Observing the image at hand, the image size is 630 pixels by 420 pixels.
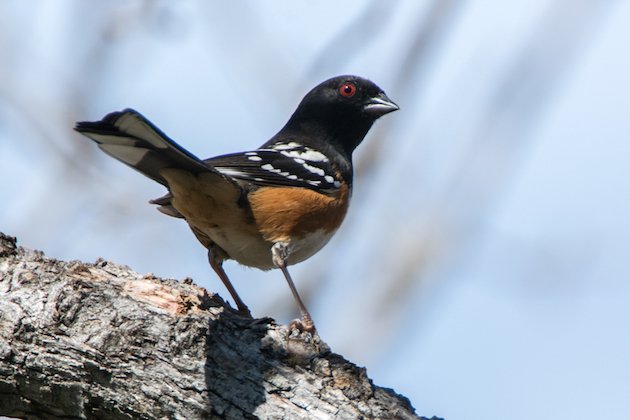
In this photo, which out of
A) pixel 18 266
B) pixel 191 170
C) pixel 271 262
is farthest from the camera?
pixel 271 262

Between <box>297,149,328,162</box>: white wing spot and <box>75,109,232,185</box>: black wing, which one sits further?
<box>297,149,328,162</box>: white wing spot

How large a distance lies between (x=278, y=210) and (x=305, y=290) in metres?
1.08

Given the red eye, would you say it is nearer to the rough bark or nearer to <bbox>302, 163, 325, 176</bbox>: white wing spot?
<bbox>302, 163, 325, 176</bbox>: white wing spot

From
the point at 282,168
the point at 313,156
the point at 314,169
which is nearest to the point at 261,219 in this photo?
the point at 282,168

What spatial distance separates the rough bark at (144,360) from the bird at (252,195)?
1.04ft

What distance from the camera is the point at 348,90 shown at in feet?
18.1

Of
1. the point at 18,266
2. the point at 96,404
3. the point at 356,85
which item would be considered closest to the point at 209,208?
the point at 18,266

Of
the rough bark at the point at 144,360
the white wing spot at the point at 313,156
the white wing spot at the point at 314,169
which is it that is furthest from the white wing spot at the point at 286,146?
the rough bark at the point at 144,360

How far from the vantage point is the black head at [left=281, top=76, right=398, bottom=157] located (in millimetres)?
5473

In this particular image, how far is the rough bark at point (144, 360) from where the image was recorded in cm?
281

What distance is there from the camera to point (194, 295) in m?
3.28

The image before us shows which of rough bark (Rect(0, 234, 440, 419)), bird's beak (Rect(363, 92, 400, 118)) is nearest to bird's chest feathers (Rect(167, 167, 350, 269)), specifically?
rough bark (Rect(0, 234, 440, 419))

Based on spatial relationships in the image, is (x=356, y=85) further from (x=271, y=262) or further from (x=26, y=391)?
(x=26, y=391)

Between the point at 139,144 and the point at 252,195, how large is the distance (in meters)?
0.97
